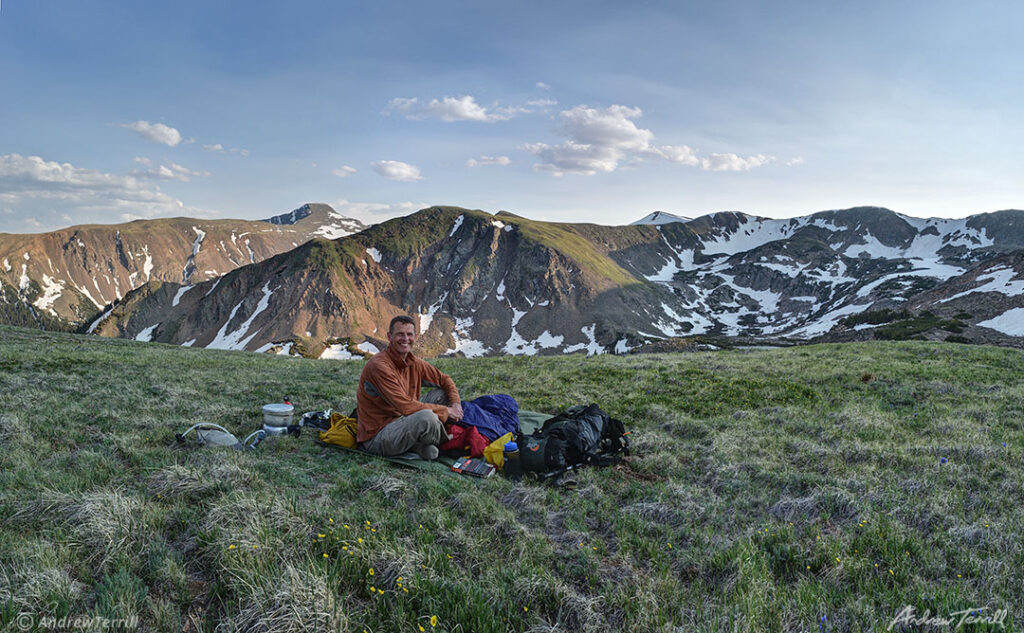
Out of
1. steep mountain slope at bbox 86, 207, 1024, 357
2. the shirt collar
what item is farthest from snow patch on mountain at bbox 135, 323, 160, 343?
the shirt collar

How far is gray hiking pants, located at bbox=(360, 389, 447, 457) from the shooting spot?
7.16m

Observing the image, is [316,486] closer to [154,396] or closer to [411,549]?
[411,549]

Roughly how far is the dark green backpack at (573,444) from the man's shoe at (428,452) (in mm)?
1370

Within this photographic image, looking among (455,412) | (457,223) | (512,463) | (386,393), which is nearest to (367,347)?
(457,223)

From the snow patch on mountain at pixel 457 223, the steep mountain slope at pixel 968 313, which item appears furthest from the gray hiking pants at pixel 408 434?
the snow patch on mountain at pixel 457 223

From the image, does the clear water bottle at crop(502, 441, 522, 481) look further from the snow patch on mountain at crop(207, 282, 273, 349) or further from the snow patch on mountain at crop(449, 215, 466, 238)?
the snow patch on mountain at crop(449, 215, 466, 238)

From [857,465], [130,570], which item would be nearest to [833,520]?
[857,465]

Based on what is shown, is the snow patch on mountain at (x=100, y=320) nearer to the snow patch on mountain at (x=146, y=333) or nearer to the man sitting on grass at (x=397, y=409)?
the snow patch on mountain at (x=146, y=333)

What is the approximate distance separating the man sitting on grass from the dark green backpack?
1.44 metres

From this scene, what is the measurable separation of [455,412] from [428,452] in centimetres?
91

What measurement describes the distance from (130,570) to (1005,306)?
262 ft

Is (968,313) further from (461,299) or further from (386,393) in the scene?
(461,299)

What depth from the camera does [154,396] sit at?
428 inches

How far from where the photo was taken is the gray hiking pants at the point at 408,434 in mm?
7160
